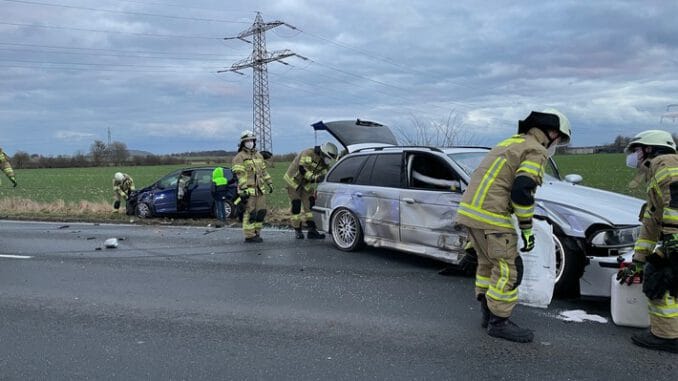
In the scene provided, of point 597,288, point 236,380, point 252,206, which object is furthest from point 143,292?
point 597,288

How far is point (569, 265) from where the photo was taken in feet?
16.9

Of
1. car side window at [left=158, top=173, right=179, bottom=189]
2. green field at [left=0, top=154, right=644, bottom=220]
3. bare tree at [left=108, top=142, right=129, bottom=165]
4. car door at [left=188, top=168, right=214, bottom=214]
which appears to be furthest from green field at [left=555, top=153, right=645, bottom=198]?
bare tree at [left=108, top=142, right=129, bottom=165]

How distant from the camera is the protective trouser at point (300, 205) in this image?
9.73 meters

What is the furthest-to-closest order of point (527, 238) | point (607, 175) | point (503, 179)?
point (607, 175)
point (503, 179)
point (527, 238)

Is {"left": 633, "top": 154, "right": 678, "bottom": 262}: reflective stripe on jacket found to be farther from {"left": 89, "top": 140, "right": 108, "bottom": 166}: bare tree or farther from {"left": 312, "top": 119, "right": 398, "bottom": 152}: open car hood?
{"left": 89, "top": 140, "right": 108, "bottom": 166}: bare tree

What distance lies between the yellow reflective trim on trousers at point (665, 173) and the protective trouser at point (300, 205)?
6424 mm

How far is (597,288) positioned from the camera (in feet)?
16.2

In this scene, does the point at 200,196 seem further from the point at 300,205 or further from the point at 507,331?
the point at 507,331

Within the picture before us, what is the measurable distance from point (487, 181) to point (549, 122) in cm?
63

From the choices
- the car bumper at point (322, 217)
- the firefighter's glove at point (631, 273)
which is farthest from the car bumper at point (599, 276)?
the car bumper at point (322, 217)

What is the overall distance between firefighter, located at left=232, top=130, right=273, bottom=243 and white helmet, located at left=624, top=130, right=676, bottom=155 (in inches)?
246

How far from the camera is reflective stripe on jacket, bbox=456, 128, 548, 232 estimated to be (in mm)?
4082

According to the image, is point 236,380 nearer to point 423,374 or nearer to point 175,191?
point 423,374

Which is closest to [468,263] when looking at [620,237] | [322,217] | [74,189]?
[620,237]
